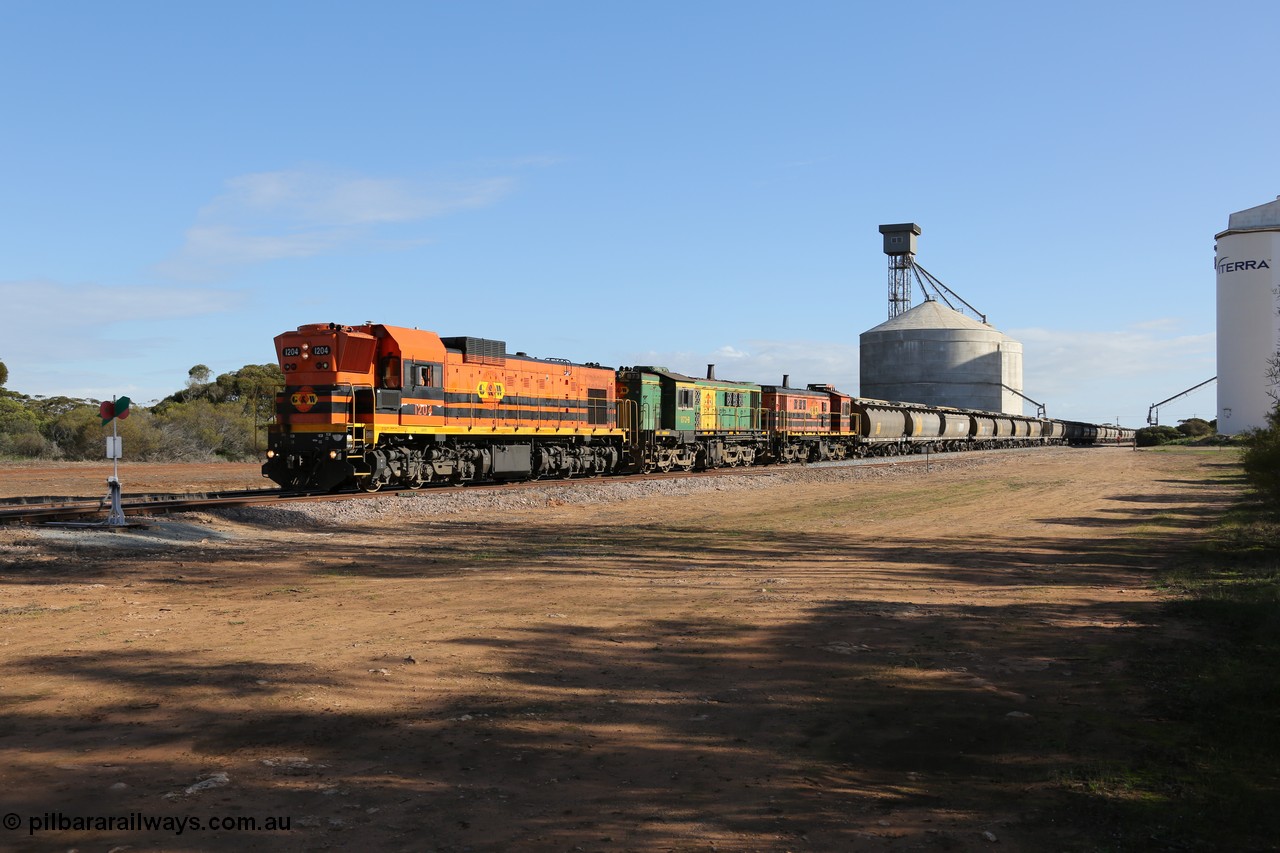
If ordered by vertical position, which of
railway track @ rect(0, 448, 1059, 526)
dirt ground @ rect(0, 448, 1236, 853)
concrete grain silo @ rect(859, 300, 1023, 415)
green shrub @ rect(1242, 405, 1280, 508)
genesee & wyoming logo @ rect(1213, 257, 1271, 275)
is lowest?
dirt ground @ rect(0, 448, 1236, 853)

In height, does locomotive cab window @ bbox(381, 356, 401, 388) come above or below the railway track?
above

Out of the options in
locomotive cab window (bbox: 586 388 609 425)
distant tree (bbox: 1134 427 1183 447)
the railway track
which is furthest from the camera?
distant tree (bbox: 1134 427 1183 447)

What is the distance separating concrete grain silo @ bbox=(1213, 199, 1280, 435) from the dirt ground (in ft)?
218

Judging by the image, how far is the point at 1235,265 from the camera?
238 ft

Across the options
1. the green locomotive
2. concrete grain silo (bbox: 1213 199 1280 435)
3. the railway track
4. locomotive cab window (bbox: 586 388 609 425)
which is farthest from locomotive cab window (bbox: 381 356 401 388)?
concrete grain silo (bbox: 1213 199 1280 435)

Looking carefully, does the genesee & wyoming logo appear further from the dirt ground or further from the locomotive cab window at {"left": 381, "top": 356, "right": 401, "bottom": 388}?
the locomotive cab window at {"left": 381, "top": 356, "right": 401, "bottom": 388}

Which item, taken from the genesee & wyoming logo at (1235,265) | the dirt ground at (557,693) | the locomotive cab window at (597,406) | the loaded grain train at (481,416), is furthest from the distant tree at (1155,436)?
the dirt ground at (557,693)

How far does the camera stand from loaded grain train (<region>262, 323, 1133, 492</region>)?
21.8 m

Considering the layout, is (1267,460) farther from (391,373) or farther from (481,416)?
(391,373)

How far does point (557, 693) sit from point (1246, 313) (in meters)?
80.2

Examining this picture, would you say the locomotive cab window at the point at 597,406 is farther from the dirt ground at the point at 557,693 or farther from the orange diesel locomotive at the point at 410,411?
the dirt ground at the point at 557,693

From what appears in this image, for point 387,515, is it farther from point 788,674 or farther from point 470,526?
point 788,674

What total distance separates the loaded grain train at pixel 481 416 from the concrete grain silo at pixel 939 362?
53.8 metres

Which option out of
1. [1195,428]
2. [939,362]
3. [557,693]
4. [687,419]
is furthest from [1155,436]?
[557,693]
